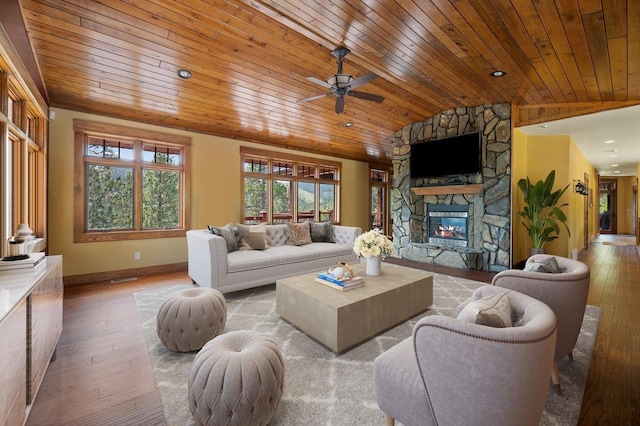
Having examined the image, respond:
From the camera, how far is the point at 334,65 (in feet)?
12.1

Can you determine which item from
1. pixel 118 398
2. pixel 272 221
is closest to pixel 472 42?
pixel 118 398

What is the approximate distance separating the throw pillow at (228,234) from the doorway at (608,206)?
50.3ft

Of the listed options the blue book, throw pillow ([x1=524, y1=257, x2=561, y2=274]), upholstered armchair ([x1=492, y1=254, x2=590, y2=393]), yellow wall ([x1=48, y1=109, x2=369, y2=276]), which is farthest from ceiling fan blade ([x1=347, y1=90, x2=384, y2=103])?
yellow wall ([x1=48, y1=109, x2=369, y2=276])

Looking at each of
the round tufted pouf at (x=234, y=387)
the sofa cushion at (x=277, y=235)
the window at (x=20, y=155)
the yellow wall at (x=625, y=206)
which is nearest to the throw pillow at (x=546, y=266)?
the round tufted pouf at (x=234, y=387)

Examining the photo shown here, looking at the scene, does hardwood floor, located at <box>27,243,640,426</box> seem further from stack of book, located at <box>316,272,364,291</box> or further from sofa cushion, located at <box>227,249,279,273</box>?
stack of book, located at <box>316,272,364,291</box>

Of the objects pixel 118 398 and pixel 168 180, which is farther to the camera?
pixel 168 180

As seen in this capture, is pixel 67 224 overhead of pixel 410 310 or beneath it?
overhead

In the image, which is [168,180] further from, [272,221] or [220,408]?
[220,408]

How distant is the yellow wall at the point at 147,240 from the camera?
4227 millimetres

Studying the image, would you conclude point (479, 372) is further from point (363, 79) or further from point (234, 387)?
point (363, 79)

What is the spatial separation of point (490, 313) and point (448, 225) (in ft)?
17.1

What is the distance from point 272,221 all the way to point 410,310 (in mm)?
4471

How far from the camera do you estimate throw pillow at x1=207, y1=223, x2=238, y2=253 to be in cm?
411

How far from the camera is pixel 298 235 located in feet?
16.7
